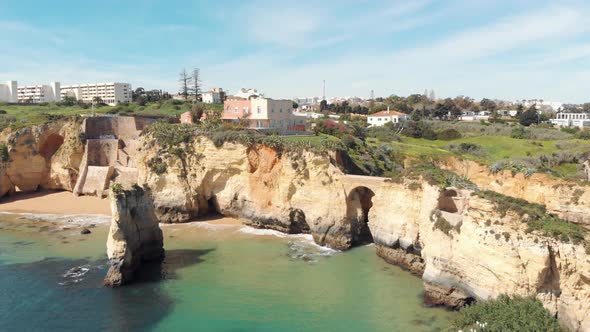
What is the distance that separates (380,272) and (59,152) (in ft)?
111

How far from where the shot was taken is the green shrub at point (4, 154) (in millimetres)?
41562

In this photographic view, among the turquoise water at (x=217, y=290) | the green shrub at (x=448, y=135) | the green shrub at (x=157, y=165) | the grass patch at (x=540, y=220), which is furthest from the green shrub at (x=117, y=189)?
the green shrub at (x=448, y=135)

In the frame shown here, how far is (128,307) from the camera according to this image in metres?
21.1

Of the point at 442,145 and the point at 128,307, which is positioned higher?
the point at 442,145

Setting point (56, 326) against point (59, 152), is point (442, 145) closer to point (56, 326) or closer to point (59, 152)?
point (59, 152)

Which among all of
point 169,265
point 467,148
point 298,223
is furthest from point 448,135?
point 169,265

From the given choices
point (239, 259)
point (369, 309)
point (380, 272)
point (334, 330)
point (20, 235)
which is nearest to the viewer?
point (334, 330)

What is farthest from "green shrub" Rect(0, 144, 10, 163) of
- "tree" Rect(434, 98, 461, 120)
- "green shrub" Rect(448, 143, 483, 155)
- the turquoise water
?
"tree" Rect(434, 98, 461, 120)

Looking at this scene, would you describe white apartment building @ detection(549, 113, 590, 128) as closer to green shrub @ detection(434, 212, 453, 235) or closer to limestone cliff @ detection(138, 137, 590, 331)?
limestone cliff @ detection(138, 137, 590, 331)

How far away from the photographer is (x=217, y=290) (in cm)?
2288

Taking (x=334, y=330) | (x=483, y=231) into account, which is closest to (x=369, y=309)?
(x=334, y=330)

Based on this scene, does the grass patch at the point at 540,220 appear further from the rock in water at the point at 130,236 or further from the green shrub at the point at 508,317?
the rock in water at the point at 130,236

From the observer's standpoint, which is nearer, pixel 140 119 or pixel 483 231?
pixel 483 231

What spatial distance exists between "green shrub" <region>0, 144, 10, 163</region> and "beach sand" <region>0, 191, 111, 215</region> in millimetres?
3567
